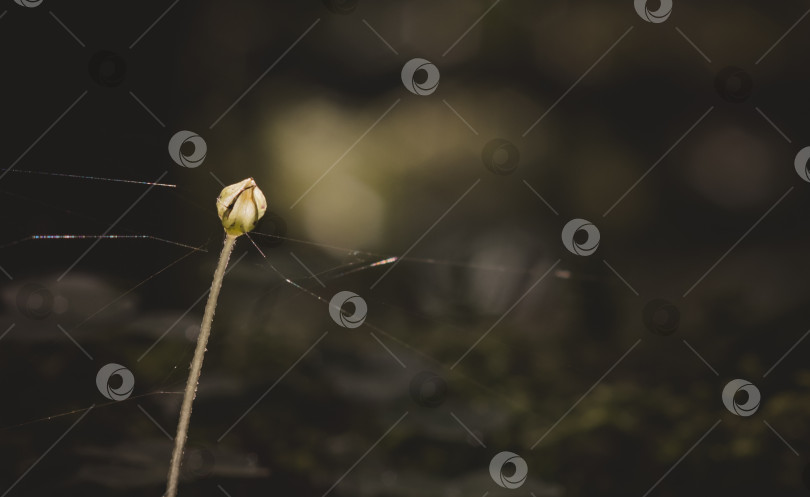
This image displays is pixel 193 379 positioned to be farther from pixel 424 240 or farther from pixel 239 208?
pixel 424 240

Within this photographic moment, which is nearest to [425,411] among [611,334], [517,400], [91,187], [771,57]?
[517,400]

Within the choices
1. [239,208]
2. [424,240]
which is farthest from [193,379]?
[424,240]

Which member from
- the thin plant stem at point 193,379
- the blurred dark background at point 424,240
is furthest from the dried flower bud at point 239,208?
the blurred dark background at point 424,240

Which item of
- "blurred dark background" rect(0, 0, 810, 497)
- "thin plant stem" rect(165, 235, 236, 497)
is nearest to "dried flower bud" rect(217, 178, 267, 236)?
"thin plant stem" rect(165, 235, 236, 497)

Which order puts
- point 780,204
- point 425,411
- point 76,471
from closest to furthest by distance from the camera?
point 76,471 < point 425,411 < point 780,204

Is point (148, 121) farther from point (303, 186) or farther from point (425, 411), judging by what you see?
point (425, 411)
